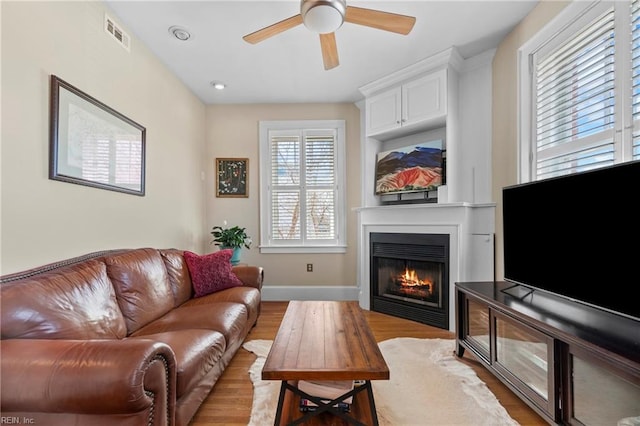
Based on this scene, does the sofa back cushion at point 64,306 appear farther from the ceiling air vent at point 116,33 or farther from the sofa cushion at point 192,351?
the ceiling air vent at point 116,33

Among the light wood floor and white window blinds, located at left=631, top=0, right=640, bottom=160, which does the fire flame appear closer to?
the light wood floor

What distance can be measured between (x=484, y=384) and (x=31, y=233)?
9.54 feet

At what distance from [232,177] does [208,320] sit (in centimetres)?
258

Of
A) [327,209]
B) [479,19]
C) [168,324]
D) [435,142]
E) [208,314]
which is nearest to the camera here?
[168,324]

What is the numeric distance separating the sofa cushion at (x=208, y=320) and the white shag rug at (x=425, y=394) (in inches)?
13.8

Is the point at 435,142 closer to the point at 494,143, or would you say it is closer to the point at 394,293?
the point at 494,143

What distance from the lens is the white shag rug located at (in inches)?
63.6

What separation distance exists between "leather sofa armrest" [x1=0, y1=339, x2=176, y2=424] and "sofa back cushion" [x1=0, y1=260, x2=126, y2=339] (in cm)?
18

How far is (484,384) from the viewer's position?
6.37 ft

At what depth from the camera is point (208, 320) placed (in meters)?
1.96

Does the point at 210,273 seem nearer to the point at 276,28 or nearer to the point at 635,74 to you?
the point at 276,28

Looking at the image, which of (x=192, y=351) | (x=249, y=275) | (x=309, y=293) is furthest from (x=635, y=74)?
(x=309, y=293)

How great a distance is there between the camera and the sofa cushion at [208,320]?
74.0 inches

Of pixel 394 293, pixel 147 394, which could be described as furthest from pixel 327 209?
pixel 147 394
